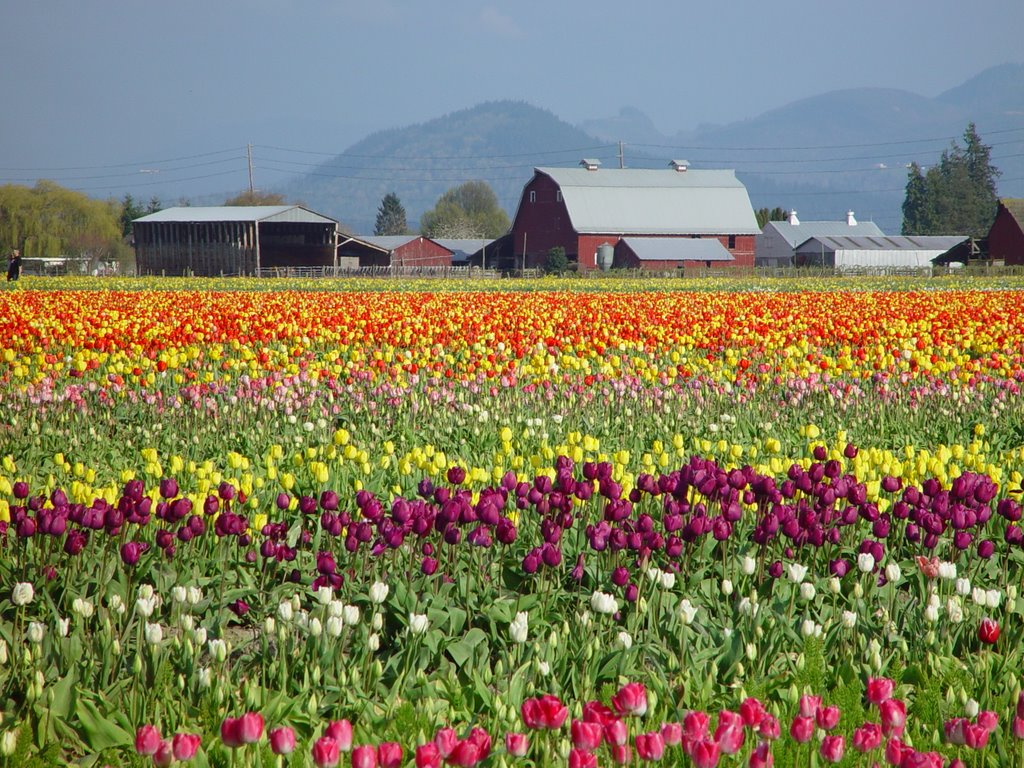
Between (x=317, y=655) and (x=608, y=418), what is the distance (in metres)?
5.81

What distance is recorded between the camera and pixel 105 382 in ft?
37.0

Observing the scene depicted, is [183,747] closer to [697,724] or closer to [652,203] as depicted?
[697,724]

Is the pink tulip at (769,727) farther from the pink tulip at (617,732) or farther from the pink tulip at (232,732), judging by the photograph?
the pink tulip at (232,732)

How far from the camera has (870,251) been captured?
333 ft

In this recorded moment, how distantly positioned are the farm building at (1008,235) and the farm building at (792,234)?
28.6 m

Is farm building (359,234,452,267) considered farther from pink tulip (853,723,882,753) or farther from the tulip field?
pink tulip (853,723,882,753)

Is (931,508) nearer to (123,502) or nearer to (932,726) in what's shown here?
(932,726)

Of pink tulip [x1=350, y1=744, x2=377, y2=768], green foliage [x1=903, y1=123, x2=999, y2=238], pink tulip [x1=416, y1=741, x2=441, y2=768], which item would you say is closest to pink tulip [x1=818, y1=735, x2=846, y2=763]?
pink tulip [x1=416, y1=741, x2=441, y2=768]

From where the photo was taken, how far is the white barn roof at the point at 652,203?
273 feet

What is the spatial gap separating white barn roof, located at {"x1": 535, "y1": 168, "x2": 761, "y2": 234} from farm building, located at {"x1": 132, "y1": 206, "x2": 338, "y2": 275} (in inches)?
781

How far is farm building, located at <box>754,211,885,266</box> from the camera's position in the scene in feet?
360

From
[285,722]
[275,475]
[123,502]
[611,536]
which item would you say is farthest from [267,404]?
[285,722]

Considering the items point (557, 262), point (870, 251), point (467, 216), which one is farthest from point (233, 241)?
point (467, 216)

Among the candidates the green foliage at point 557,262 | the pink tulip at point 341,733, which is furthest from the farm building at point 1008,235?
the pink tulip at point 341,733
